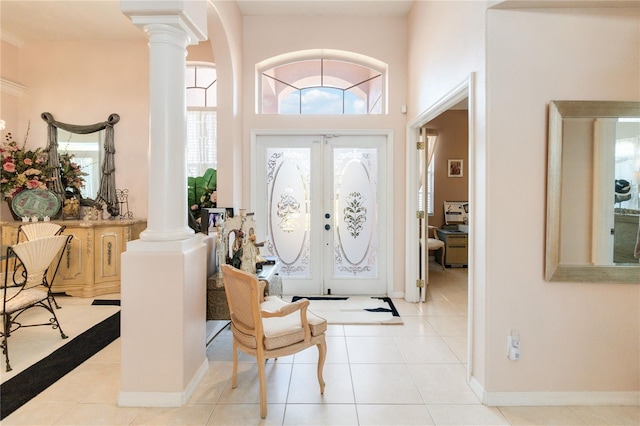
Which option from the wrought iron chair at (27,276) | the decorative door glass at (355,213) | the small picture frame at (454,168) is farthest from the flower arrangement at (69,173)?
the small picture frame at (454,168)

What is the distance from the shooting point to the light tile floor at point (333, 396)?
2041 millimetres

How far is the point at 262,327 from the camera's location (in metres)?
2.12

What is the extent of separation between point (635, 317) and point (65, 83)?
678 centimetres

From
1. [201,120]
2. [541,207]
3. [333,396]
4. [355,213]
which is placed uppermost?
[201,120]

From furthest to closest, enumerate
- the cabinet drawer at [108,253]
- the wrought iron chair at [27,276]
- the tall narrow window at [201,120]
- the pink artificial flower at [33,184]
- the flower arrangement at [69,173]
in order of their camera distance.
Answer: the tall narrow window at [201,120]
the flower arrangement at [69,173]
the cabinet drawer at [108,253]
the pink artificial flower at [33,184]
the wrought iron chair at [27,276]

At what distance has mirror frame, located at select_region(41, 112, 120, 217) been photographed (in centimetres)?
469

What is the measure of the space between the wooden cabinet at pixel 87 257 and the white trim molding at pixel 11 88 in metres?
1.86

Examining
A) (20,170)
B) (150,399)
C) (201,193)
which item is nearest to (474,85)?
(150,399)

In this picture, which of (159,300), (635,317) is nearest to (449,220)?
(635,317)

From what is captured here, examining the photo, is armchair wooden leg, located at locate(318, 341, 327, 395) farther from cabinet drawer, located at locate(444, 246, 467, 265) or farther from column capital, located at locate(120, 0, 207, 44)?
cabinet drawer, located at locate(444, 246, 467, 265)

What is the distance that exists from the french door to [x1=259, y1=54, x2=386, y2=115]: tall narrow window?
16.3 inches

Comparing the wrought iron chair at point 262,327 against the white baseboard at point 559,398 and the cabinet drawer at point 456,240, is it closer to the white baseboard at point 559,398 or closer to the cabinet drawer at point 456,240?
the white baseboard at point 559,398

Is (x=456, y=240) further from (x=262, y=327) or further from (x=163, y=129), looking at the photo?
(x=163, y=129)

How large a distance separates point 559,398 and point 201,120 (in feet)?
16.4
